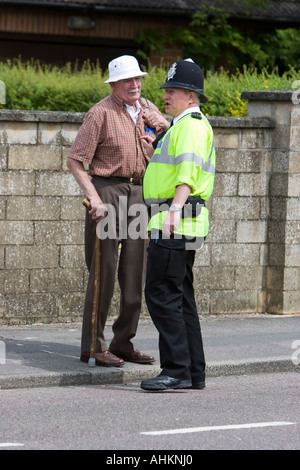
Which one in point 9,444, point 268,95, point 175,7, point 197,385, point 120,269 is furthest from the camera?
point 175,7

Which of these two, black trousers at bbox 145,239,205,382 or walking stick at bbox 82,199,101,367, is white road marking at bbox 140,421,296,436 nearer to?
black trousers at bbox 145,239,205,382

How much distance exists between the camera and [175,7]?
18.1m

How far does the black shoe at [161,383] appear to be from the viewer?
7.08 metres

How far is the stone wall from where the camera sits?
9219 mm

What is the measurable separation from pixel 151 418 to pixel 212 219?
13.1 feet

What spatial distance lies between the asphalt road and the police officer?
0.33m

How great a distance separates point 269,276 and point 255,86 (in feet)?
6.74

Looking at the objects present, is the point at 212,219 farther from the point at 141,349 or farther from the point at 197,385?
the point at 197,385

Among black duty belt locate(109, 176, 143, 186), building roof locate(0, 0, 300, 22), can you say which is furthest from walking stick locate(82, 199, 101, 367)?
building roof locate(0, 0, 300, 22)

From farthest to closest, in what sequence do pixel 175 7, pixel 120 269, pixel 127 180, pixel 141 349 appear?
1. pixel 175 7
2. pixel 141 349
3. pixel 120 269
4. pixel 127 180

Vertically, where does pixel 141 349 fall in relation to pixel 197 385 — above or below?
above

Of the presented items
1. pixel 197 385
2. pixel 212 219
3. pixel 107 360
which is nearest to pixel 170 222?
pixel 197 385

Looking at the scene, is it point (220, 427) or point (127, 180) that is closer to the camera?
point (220, 427)

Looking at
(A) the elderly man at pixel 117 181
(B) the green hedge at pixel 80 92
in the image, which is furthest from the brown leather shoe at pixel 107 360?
(B) the green hedge at pixel 80 92
